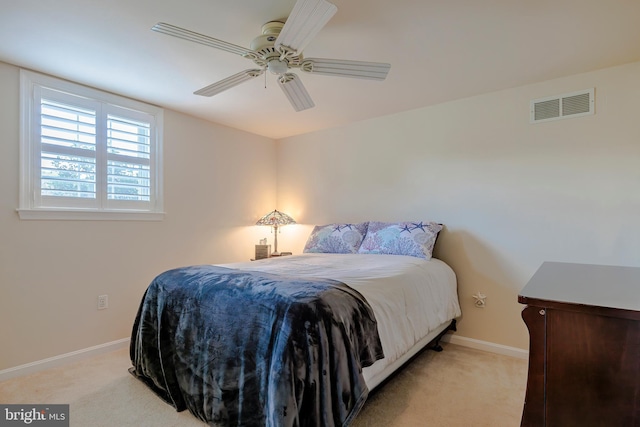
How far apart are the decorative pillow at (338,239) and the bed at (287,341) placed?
89 cm

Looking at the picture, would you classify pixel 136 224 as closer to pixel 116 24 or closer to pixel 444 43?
pixel 116 24

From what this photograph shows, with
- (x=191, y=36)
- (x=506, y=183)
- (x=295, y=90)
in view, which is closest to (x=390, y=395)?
(x=506, y=183)

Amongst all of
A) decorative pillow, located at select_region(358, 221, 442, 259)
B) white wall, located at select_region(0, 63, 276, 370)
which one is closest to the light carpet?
white wall, located at select_region(0, 63, 276, 370)

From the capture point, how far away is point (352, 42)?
6.61ft

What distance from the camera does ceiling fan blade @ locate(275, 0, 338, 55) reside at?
131cm

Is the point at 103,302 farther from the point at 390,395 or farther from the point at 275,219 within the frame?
the point at 390,395

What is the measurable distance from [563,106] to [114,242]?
3983 millimetres

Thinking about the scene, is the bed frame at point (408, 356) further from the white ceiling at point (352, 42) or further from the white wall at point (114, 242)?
the white wall at point (114, 242)

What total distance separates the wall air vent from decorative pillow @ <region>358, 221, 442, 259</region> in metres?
1.22

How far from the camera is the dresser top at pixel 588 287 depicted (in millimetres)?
980

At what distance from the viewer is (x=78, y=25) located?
181 cm

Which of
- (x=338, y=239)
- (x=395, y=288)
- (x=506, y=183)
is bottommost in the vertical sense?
(x=395, y=288)

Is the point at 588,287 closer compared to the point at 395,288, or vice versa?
the point at 588,287

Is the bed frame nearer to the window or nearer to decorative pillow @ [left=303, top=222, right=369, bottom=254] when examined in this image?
decorative pillow @ [left=303, top=222, right=369, bottom=254]
